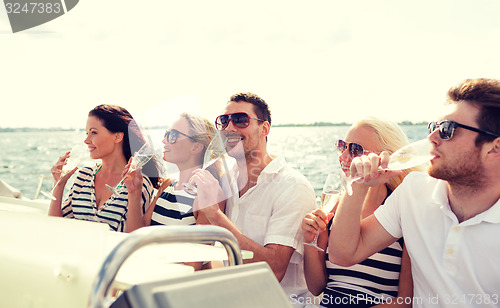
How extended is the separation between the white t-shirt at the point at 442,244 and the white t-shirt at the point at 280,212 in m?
0.51

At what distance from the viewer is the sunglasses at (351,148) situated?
8.45 ft

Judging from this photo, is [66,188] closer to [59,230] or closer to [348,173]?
[348,173]

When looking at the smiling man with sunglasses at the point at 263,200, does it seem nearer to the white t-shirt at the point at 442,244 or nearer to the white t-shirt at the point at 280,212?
the white t-shirt at the point at 280,212

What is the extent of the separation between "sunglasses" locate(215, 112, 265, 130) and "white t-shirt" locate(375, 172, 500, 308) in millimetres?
1183

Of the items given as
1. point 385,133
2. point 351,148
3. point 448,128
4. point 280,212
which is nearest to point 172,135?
point 280,212

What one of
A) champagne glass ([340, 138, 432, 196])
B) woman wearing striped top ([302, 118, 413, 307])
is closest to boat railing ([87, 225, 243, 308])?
champagne glass ([340, 138, 432, 196])

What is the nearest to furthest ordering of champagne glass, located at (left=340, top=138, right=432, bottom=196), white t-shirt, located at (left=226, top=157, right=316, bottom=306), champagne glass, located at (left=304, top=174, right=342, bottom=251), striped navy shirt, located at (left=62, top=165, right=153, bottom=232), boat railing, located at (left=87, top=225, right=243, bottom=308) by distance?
1. boat railing, located at (left=87, top=225, right=243, bottom=308)
2. champagne glass, located at (left=340, top=138, right=432, bottom=196)
3. champagne glass, located at (left=304, top=174, right=342, bottom=251)
4. white t-shirt, located at (left=226, top=157, right=316, bottom=306)
5. striped navy shirt, located at (left=62, top=165, right=153, bottom=232)

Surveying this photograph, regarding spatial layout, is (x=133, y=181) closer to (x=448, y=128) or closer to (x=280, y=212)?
(x=280, y=212)

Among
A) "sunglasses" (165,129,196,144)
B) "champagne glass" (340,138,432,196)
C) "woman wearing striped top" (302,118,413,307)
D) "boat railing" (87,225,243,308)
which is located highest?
"boat railing" (87,225,243,308)

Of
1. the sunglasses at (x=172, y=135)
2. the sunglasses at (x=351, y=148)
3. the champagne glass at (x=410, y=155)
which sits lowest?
the sunglasses at (x=351, y=148)

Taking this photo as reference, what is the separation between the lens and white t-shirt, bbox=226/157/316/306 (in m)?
2.54

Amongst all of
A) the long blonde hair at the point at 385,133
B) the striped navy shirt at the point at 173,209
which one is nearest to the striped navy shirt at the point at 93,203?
the striped navy shirt at the point at 173,209

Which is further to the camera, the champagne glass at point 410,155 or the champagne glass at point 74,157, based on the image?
the champagne glass at point 74,157

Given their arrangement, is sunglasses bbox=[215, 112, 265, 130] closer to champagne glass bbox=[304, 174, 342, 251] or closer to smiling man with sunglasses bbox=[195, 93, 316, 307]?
smiling man with sunglasses bbox=[195, 93, 316, 307]
